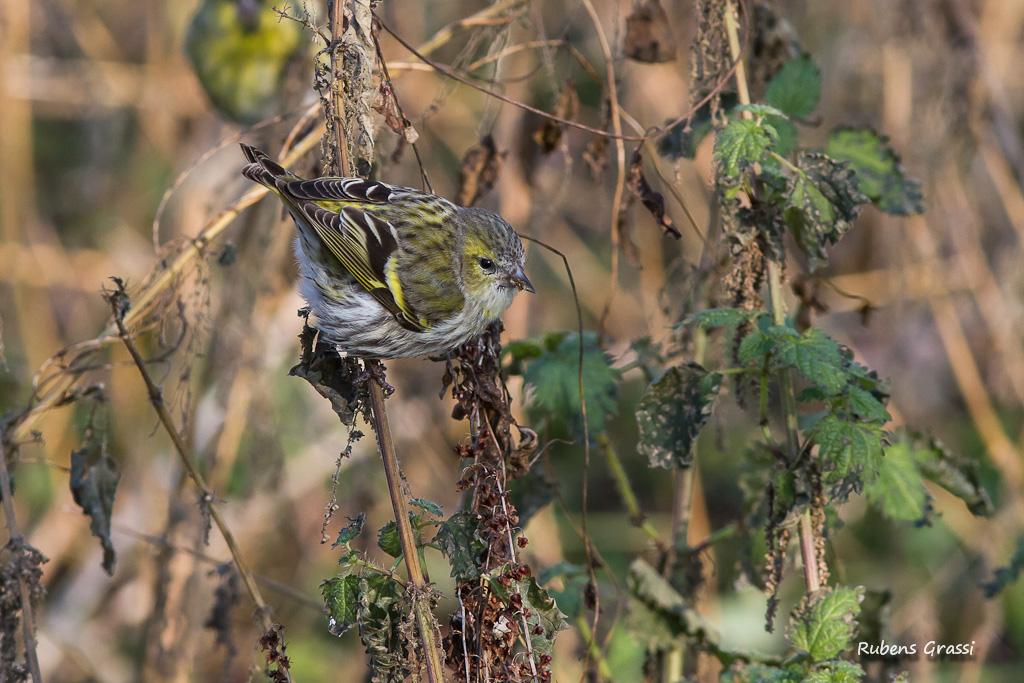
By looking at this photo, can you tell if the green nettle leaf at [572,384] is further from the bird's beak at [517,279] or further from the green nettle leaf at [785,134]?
the green nettle leaf at [785,134]

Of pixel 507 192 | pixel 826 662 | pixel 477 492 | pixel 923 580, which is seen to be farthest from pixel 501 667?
pixel 923 580

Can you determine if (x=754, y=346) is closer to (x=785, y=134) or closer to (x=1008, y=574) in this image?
(x=785, y=134)

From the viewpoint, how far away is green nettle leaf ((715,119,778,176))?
233cm

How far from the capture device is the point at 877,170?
2791 mm

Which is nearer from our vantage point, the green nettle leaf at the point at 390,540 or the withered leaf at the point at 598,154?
the green nettle leaf at the point at 390,540

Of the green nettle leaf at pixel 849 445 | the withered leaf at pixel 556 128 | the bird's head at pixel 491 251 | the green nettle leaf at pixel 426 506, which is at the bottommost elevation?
the green nettle leaf at pixel 426 506

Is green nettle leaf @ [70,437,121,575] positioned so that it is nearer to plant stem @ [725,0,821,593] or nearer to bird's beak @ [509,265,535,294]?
bird's beak @ [509,265,535,294]

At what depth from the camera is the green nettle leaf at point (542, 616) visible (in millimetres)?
1992

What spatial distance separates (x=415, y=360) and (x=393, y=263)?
2.36 m

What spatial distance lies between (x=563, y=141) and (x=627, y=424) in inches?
123

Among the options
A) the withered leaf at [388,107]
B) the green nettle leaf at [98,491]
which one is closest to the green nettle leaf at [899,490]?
the withered leaf at [388,107]

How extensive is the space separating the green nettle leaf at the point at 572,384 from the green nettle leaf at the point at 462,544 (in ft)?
2.56

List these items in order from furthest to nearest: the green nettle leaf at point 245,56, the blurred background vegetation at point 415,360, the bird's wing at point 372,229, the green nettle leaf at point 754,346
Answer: the blurred background vegetation at point 415,360, the green nettle leaf at point 245,56, the bird's wing at point 372,229, the green nettle leaf at point 754,346

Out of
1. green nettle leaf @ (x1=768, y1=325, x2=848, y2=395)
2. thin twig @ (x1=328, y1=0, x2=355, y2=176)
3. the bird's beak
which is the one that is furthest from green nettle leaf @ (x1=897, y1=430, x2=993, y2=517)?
thin twig @ (x1=328, y1=0, x2=355, y2=176)
